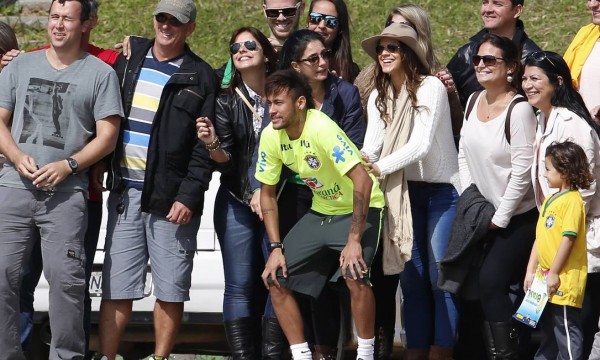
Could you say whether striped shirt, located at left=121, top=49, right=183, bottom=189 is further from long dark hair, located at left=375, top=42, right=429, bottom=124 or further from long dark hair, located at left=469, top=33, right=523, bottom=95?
long dark hair, located at left=469, top=33, right=523, bottom=95

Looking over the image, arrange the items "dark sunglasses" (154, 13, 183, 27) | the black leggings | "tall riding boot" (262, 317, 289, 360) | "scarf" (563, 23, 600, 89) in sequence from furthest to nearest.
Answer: "scarf" (563, 23, 600, 89), "dark sunglasses" (154, 13, 183, 27), "tall riding boot" (262, 317, 289, 360), the black leggings

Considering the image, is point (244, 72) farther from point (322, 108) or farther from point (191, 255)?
point (191, 255)

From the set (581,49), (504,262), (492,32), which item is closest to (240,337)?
(504,262)

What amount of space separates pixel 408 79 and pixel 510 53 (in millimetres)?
631

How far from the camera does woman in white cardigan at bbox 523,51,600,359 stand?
6301 millimetres

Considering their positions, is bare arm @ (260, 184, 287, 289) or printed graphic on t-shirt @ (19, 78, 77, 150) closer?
bare arm @ (260, 184, 287, 289)

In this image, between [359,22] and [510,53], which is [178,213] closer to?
[510,53]

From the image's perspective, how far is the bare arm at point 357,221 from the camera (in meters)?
6.19

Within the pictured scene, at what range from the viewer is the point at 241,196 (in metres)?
6.82

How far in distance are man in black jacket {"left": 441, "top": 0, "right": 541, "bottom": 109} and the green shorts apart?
1.25 metres

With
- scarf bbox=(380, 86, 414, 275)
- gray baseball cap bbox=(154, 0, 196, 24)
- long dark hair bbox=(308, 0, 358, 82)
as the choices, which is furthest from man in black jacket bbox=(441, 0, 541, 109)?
gray baseball cap bbox=(154, 0, 196, 24)

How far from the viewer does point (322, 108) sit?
6695 mm

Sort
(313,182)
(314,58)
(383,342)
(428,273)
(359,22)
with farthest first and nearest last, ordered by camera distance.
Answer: (359,22), (383,342), (428,273), (314,58), (313,182)

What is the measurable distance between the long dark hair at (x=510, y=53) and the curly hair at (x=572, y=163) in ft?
1.96
